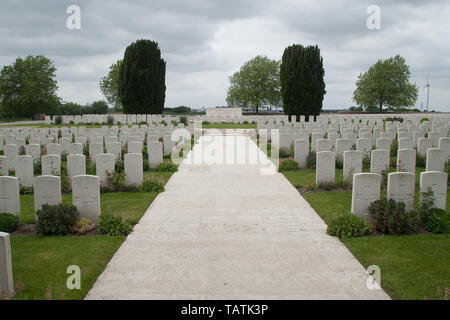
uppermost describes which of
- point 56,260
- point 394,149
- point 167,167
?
point 394,149

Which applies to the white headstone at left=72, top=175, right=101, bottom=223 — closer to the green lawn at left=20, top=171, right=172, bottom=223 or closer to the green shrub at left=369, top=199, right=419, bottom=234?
the green lawn at left=20, top=171, right=172, bottom=223

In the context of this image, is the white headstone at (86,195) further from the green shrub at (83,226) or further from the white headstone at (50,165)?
the white headstone at (50,165)

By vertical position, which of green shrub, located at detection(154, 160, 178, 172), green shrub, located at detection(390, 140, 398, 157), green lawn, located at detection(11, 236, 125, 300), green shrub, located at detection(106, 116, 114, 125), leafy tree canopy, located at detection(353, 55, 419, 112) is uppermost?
leafy tree canopy, located at detection(353, 55, 419, 112)

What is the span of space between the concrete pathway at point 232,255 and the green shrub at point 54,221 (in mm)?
1195

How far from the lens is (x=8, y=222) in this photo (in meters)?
6.95

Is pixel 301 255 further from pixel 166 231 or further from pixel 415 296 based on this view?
pixel 166 231

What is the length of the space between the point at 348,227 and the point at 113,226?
421cm

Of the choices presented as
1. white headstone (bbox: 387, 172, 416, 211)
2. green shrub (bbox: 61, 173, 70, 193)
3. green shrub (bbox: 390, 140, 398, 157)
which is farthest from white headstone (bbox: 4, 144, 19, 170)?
green shrub (bbox: 390, 140, 398, 157)

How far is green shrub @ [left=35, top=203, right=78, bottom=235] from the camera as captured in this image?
22.3 feet

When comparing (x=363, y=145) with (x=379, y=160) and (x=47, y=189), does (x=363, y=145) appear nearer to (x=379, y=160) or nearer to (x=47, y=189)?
(x=379, y=160)

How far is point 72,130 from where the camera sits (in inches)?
961

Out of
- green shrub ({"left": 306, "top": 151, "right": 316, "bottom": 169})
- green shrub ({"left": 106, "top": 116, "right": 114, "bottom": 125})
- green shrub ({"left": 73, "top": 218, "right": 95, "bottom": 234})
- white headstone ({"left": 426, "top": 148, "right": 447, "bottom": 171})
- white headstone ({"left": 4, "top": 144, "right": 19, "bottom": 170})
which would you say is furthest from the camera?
green shrub ({"left": 106, "top": 116, "right": 114, "bottom": 125})

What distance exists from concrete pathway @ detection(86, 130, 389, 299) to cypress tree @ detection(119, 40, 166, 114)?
33694 mm

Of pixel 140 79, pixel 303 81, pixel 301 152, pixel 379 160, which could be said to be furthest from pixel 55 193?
pixel 140 79
